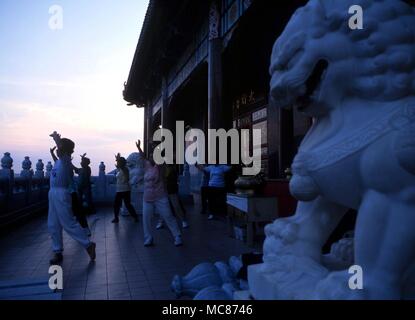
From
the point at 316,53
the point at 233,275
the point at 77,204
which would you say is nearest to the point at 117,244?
the point at 77,204

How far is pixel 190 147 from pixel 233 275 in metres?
12.7

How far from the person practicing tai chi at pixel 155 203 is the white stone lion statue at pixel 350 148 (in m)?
3.59

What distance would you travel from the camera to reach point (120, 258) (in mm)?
4309

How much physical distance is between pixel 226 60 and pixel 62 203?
5.21 m

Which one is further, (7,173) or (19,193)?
(19,193)

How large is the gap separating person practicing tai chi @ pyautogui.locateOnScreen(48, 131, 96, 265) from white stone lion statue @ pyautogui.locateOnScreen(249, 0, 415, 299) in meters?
3.06

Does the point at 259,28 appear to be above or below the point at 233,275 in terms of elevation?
above

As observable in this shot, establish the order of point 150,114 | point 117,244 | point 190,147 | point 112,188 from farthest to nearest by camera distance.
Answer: point 150,114 → point 190,147 → point 112,188 → point 117,244

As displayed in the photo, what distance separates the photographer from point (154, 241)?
213 inches

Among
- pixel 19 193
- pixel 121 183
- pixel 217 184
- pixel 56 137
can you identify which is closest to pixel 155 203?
pixel 56 137

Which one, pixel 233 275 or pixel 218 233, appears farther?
pixel 218 233
